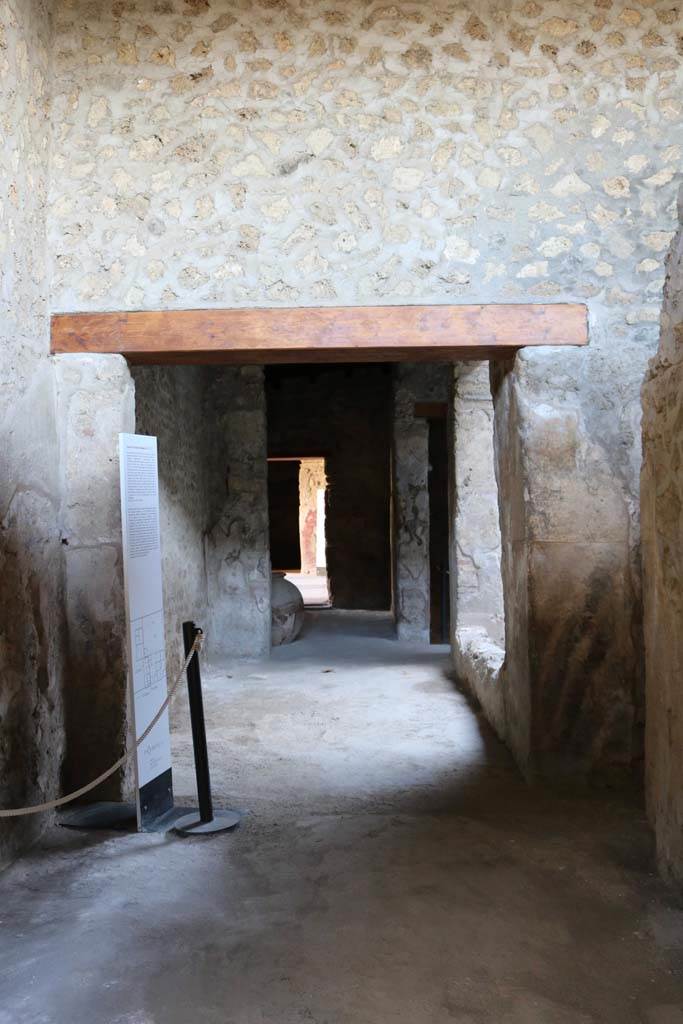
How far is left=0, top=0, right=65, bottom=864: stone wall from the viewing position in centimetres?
286

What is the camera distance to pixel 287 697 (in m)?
5.56

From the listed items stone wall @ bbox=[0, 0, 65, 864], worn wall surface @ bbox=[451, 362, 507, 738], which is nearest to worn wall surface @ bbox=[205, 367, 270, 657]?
worn wall surface @ bbox=[451, 362, 507, 738]

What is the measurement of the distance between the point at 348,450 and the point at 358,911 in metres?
9.70

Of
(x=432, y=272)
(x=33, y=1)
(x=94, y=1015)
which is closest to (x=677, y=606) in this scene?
(x=432, y=272)

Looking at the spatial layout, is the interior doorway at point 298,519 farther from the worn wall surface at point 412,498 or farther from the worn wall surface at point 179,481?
the worn wall surface at point 179,481

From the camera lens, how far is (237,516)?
7.16 m

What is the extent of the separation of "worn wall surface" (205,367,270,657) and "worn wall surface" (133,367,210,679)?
15 centimetres

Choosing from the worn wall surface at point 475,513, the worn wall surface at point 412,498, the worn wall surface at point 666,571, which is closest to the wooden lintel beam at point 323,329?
the worn wall surface at point 666,571

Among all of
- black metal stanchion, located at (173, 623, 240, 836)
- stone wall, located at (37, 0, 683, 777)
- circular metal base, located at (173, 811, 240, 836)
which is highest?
stone wall, located at (37, 0, 683, 777)

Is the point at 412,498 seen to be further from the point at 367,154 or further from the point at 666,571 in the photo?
the point at 666,571

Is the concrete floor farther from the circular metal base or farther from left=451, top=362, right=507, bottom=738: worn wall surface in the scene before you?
left=451, top=362, right=507, bottom=738: worn wall surface

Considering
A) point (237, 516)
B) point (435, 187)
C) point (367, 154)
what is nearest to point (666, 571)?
point (435, 187)

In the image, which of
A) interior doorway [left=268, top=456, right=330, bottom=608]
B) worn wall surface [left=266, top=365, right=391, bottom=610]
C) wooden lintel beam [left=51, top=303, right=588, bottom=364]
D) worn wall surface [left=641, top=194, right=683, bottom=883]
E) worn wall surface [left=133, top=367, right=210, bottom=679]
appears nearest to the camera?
worn wall surface [left=641, top=194, right=683, bottom=883]

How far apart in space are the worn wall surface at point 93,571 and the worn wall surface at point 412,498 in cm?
503
